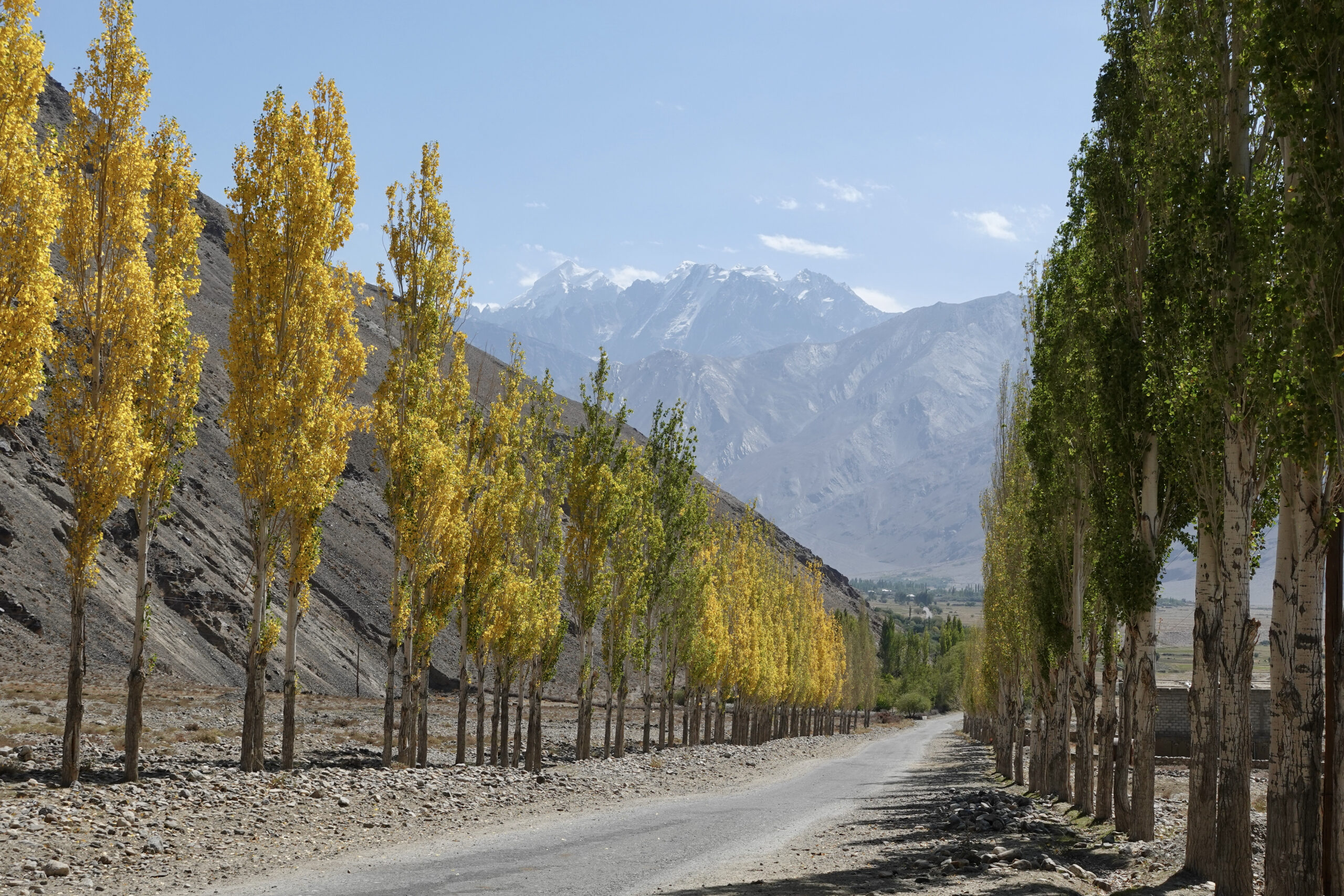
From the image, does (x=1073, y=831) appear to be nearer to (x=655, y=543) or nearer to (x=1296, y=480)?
(x=1296, y=480)

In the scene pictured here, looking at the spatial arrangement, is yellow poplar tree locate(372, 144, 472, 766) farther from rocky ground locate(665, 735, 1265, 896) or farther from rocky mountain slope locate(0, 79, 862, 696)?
rocky ground locate(665, 735, 1265, 896)

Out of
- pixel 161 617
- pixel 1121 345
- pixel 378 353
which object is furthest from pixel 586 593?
pixel 378 353

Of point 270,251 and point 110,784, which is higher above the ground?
point 270,251

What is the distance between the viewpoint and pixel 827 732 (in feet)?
309

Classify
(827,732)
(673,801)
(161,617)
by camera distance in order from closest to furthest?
(673,801)
(161,617)
(827,732)

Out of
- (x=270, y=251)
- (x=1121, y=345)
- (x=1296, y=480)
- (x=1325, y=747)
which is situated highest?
(x=270, y=251)

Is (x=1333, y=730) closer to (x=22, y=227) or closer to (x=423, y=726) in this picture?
(x=22, y=227)

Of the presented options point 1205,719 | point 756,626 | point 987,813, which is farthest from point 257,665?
point 756,626

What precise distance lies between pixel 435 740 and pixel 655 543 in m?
15.8

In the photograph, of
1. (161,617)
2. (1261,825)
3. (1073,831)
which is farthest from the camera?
(161,617)

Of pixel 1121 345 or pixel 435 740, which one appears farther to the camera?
pixel 435 740

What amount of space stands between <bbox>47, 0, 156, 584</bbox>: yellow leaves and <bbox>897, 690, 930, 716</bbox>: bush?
141 meters

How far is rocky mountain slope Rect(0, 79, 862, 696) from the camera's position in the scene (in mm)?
53188

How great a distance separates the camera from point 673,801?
2750 cm
